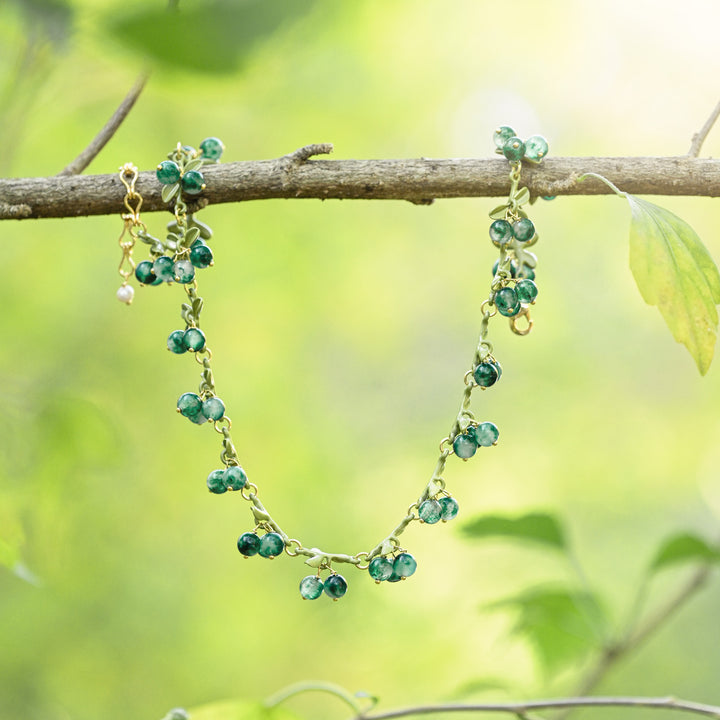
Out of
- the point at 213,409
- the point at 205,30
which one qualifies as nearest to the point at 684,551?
the point at 213,409

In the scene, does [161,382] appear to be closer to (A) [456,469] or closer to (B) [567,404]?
(A) [456,469]

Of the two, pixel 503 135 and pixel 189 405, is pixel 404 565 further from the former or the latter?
pixel 503 135

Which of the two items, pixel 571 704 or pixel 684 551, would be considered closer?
pixel 571 704

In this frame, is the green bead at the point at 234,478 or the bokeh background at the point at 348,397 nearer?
the green bead at the point at 234,478

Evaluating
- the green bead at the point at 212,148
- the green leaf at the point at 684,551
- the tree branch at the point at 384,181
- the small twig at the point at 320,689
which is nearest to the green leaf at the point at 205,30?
the tree branch at the point at 384,181

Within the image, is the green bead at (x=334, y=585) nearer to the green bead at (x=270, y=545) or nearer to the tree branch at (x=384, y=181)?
the green bead at (x=270, y=545)
